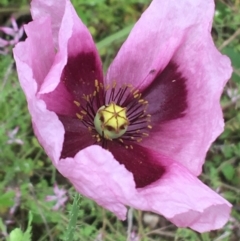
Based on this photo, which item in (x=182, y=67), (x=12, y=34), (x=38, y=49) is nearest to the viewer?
(x=38, y=49)

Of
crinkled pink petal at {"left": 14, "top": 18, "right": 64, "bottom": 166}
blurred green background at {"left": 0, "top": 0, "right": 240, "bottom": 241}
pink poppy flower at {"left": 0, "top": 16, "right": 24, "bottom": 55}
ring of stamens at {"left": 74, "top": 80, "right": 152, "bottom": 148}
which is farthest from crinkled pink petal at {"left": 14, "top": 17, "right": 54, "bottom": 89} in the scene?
pink poppy flower at {"left": 0, "top": 16, "right": 24, "bottom": 55}

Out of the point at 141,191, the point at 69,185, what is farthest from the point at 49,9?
the point at 69,185

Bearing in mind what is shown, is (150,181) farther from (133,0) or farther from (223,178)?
(133,0)

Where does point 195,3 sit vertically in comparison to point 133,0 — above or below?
above

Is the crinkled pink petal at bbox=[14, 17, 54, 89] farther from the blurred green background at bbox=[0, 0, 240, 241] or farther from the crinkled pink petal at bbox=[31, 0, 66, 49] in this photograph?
the blurred green background at bbox=[0, 0, 240, 241]

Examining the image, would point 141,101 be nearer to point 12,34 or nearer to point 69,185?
point 12,34

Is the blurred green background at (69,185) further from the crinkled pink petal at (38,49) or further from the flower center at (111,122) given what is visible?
the crinkled pink petal at (38,49)

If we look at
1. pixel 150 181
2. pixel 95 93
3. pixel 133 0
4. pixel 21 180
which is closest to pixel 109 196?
pixel 150 181
